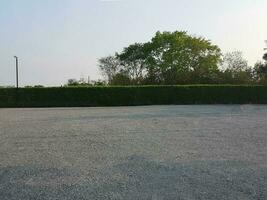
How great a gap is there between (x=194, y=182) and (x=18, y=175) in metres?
2.80

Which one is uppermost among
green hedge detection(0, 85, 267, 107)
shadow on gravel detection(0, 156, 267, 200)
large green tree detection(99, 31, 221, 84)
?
large green tree detection(99, 31, 221, 84)

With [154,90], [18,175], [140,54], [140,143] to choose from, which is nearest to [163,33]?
[140,54]

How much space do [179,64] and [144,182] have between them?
5339cm

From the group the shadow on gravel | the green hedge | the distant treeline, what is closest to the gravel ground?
the shadow on gravel

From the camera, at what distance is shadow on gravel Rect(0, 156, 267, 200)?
6.23 m

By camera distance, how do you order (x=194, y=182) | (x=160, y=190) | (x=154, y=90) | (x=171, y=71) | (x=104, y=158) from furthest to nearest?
(x=171, y=71)
(x=154, y=90)
(x=104, y=158)
(x=194, y=182)
(x=160, y=190)

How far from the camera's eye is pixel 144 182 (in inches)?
275

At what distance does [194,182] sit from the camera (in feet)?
22.8

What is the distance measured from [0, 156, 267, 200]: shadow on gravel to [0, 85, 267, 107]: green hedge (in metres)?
30.6

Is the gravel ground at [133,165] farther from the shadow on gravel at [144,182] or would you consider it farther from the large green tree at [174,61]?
the large green tree at [174,61]

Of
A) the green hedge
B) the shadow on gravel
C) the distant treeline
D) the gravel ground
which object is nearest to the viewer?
the shadow on gravel

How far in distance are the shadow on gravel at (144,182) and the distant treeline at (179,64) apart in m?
47.4

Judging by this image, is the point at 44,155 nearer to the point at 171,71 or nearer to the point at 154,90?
the point at 154,90

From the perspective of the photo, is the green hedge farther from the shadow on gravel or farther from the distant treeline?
the shadow on gravel
